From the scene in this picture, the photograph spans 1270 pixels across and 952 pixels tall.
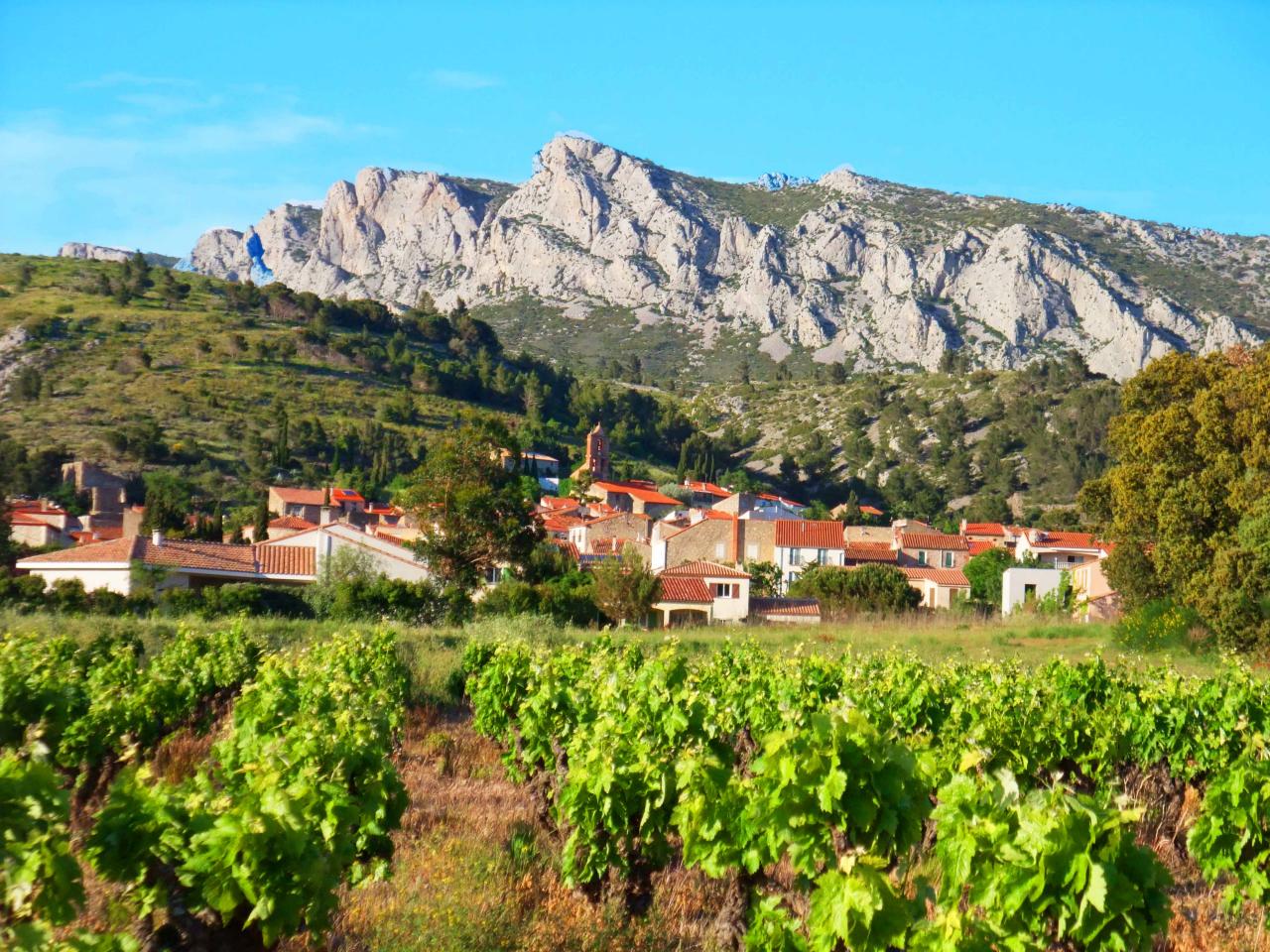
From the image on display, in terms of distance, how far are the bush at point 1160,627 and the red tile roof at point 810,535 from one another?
89.2 feet

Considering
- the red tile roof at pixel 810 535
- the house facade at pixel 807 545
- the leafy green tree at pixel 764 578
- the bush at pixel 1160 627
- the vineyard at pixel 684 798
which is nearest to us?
the vineyard at pixel 684 798

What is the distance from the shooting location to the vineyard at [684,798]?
4836 mm

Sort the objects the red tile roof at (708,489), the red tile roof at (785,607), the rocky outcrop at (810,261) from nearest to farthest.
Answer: the red tile roof at (785,607), the red tile roof at (708,489), the rocky outcrop at (810,261)

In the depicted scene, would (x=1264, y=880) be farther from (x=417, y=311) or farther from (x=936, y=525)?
(x=417, y=311)

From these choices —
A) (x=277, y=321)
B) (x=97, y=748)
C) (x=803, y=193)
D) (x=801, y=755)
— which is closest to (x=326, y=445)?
(x=277, y=321)

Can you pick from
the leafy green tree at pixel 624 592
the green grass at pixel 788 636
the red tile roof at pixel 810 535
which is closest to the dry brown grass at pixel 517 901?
the green grass at pixel 788 636

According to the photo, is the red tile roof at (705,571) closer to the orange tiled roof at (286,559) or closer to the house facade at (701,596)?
the house facade at (701,596)

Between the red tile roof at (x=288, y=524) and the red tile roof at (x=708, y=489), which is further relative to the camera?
the red tile roof at (x=708, y=489)

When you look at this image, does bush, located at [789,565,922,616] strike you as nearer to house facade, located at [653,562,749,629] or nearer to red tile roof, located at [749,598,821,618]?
red tile roof, located at [749,598,821,618]

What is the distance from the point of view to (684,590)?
42031 millimetres

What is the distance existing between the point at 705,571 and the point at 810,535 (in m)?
15.4

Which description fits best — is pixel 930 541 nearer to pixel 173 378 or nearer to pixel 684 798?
pixel 173 378

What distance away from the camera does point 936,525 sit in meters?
83.6

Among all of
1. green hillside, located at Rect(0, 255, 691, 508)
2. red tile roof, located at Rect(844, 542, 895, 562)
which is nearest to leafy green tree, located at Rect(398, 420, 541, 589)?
red tile roof, located at Rect(844, 542, 895, 562)
